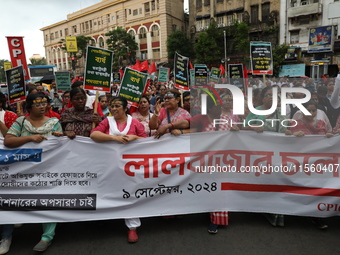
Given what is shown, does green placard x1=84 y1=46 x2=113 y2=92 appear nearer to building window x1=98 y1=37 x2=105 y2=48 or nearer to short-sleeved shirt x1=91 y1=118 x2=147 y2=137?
short-sleeved shirt x1=91 y1=118 x2=147 y2=137

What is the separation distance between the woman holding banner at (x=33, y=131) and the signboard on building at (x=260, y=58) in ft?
20.6

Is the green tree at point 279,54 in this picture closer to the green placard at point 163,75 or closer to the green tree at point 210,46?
the green tree at point 210,46

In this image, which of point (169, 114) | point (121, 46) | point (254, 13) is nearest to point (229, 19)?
point (254, 13)

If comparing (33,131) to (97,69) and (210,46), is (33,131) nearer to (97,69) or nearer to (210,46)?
(97,69)

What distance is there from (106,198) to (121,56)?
46.4 metres

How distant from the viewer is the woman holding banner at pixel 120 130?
3.29 meters

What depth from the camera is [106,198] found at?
332cm

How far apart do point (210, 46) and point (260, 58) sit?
27.3 m

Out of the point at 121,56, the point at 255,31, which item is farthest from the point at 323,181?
the point at 121,56

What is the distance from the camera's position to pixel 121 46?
4612 centimetres

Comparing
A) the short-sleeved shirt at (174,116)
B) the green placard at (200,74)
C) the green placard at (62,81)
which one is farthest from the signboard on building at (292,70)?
the short-sleeved shirt at (174,116)

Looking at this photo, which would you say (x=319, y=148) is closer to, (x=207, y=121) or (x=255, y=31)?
(x=207, y=121)

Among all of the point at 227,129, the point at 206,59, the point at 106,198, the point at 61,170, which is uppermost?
the point at 206,59

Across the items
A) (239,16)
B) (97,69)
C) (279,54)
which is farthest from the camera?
(239,16)
